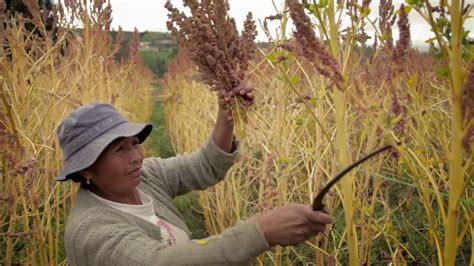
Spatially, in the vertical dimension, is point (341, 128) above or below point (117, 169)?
above

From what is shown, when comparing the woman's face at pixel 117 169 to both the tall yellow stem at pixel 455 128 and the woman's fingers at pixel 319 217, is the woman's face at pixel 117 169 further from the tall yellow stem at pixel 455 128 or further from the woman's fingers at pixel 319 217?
the tall yellow stem at pixel 455 128

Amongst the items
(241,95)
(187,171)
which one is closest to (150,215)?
(187,171)

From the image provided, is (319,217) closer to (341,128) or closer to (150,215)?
(341,128)

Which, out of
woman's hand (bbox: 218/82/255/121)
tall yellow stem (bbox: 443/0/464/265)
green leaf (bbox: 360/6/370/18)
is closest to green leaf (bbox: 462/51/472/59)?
tall yellow stem (bbox: 443/0/464/265)

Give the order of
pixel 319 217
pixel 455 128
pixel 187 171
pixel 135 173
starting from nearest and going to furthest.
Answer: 1. pixel 455 128
2. pixel 319 217
3. pixel 135 173
4. pixel 187 171

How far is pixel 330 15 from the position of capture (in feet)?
4.91

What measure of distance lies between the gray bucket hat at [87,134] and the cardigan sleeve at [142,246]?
0.24m

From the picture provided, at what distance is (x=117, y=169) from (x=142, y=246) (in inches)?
21.9

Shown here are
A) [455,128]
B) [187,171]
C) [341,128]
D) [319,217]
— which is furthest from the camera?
[187,171]

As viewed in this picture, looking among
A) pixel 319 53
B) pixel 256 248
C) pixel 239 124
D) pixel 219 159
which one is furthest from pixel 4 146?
pixel 319 53

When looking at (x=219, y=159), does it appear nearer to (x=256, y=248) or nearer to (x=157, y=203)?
(x=157, y=203)

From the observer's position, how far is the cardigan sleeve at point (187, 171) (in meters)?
2.31

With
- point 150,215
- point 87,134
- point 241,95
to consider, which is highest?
point 241,95

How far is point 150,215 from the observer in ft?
7.07
